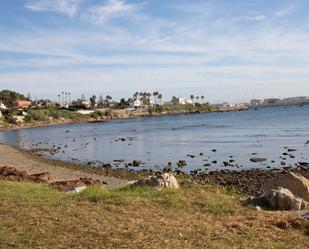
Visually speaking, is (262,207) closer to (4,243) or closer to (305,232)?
(305,232)

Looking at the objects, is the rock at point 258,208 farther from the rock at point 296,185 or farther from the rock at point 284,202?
the rock at point 296,185

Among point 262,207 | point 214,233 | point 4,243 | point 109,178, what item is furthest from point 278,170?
point 4,243

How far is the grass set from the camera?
750 centimetres

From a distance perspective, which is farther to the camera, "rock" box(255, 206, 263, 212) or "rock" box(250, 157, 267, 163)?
"rock" box(250, 157, 267, 163)

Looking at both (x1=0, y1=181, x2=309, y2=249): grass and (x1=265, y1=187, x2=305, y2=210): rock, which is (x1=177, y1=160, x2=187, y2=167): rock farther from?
(x1=265, y1=187, x2=305, y2=210): rock

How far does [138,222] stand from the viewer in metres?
8.88

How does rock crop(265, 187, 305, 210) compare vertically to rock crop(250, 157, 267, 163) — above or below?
above

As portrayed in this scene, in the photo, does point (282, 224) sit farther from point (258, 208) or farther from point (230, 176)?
point (230, 176)

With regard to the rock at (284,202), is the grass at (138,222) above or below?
above

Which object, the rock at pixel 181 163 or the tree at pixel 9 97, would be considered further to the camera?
the tree at pixel 9 97

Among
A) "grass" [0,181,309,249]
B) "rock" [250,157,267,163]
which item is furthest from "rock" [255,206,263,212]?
"rock" [250,157,267,163]

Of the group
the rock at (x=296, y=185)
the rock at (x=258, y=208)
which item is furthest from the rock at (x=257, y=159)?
the rock at (x=258, y=208)

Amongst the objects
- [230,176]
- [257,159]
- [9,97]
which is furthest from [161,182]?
[9,97]

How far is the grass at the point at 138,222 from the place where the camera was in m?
7.50
